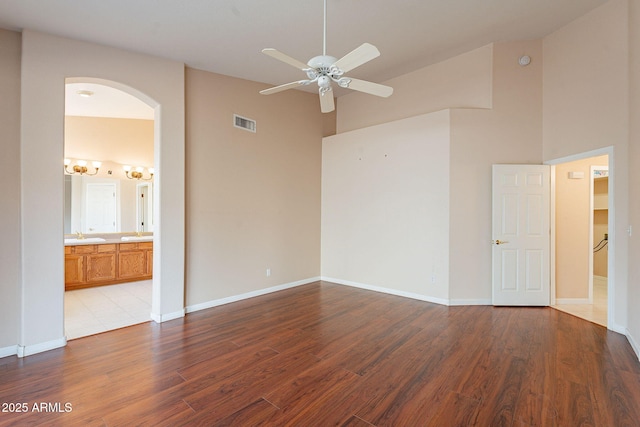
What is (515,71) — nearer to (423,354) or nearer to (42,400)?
(423,354)

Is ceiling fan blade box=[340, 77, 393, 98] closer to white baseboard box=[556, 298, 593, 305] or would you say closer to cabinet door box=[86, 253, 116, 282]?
white baseboard box=[556, 298, 593, 305]

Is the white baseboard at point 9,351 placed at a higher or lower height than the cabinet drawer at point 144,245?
lower

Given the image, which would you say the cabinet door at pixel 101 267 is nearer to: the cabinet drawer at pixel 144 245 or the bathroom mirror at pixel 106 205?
the cabinet drawer at pixel 144 245

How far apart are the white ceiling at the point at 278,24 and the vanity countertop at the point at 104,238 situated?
370 cm

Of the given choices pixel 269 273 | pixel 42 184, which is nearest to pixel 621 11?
pixel 269 273

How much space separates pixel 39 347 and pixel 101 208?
3.65 metres

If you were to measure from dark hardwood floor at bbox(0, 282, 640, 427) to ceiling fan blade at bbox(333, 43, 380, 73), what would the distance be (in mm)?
2528

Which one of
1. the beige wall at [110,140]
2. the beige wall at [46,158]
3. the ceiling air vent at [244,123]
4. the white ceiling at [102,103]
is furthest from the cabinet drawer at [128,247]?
the ceiling air vent at [244,123]

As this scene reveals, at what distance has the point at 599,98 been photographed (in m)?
3.61

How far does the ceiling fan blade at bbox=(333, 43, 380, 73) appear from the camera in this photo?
6.97 feet

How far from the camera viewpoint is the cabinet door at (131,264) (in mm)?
5902

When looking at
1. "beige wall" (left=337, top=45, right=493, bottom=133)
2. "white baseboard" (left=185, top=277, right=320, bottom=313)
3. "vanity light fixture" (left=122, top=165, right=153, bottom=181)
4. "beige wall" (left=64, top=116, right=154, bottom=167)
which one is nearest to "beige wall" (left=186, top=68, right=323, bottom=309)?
"white baseboard" (left=185, top=277, right=320, bottom=313)

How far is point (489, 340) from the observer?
3.28 metres

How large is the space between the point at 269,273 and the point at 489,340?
11.1ft
